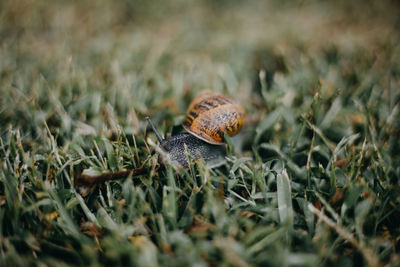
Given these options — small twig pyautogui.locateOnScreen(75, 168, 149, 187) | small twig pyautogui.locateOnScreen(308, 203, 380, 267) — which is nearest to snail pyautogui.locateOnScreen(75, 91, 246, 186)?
small twig pyautogui.locateOnScreen(75, 168, 149, 187)

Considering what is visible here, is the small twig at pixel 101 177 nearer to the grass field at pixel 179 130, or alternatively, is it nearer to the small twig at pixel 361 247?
the grass field at pixel 179 130

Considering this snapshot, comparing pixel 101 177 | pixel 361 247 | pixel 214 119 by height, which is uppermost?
pixel 214 119

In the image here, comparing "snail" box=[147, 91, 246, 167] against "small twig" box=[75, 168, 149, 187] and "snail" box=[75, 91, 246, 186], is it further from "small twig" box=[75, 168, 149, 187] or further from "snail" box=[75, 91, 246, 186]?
"small twig" box=[75, 168, 149, 187]

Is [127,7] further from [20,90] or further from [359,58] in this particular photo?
[359,58]

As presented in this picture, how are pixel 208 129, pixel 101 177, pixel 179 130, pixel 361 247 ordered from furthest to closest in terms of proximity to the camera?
pixel 179 130 < pixel 208 129 < pixel 101 177 < pixel 361 247

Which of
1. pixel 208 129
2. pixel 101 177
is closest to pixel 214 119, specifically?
pixel 208 129

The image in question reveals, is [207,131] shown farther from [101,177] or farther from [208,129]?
[101,177]
